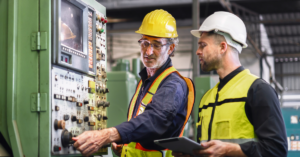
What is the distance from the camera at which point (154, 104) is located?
225cm

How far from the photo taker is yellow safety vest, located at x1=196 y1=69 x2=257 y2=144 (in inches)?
76.8

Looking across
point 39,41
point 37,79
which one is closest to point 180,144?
point 37,79

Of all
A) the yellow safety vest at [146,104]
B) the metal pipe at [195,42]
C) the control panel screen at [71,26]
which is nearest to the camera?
the control panel screen at [71,26]

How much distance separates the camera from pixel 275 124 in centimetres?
183

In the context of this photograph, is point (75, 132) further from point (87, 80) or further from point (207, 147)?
point (207, 147)

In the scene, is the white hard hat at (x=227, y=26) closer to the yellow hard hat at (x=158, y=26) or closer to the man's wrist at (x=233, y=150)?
the yellow hard hat at (x=158, y=26)

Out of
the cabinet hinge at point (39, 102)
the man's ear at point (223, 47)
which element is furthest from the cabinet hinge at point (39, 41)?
the man's ear at point (223, 47)

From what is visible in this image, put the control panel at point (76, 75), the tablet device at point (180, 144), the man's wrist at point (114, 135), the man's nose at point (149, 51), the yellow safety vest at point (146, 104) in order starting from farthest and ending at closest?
1. the man's nose at point (149, 51)
2. the yellow safety vest at point (146, 104)
3. the control panel at point (76, 75)
4. the man's wrist at point (114, 135)
5. the tablet device at point (180, 144)

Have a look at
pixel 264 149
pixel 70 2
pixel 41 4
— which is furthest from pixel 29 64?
pixel 264 149

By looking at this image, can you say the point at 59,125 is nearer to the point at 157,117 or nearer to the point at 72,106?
the point at 72,106

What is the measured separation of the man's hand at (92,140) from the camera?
201 cm

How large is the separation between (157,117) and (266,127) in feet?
2.11

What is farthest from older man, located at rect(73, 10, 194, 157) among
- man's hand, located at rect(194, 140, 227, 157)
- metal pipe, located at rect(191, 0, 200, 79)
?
metal pipe, located at rect(191, 0, 200, 79)

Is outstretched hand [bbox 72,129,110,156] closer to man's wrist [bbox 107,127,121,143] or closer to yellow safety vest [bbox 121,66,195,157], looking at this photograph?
man's wrist [bbox 107,127,121,143]
